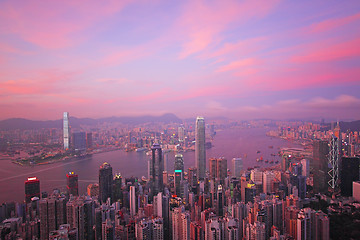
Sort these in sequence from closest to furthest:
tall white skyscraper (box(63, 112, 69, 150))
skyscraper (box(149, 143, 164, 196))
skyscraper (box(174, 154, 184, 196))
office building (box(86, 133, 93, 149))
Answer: tall white skyscraper (box(63, 112, 69, 150))
skyscraper (box(174, 154, 184, 196))
skyscraper (box(149, 143, 164, 196))
office building (box(86, 133, 93, 149))

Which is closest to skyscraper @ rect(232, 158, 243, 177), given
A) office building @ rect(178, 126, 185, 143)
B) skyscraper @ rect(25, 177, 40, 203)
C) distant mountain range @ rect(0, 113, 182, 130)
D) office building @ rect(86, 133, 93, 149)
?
office building @ rect(178, 126, 185, 143)

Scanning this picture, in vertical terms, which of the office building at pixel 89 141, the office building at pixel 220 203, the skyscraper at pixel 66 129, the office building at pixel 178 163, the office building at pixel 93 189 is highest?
the skyscraper at pixel 66 129

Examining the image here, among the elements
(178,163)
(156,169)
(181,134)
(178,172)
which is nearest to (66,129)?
(156,169)

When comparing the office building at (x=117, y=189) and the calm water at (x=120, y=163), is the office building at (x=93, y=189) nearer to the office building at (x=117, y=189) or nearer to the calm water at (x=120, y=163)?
the calm water at (x=120, y=163)

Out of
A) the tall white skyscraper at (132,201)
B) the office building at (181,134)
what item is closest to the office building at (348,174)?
the tall white skyscraper at (132,201)

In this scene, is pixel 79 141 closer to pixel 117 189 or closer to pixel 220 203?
pixel 117 189

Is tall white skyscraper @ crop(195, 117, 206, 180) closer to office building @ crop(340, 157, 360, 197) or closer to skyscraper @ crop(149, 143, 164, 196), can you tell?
skyscraper @ crop(149, 143, 164, 196)
